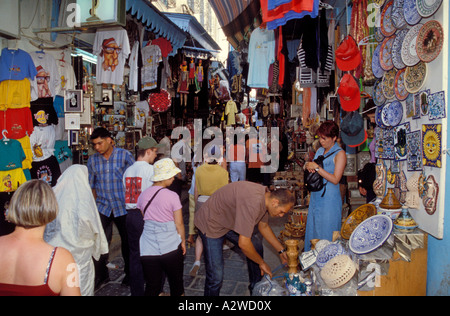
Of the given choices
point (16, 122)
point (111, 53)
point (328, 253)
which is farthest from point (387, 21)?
point (16, 122)

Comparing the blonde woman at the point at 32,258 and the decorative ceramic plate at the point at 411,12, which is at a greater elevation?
the decorative ceramic plate at the point at 411,12

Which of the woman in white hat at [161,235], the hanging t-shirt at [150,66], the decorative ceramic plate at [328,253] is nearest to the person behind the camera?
the decorative ceramic plate at [328,253]

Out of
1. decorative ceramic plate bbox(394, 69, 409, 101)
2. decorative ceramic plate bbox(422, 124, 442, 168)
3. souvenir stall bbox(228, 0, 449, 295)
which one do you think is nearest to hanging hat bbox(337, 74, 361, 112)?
souvenir stall bbox(228, 0, 449, 295)

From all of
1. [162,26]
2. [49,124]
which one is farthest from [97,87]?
[162,26]

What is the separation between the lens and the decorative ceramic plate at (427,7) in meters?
2.68

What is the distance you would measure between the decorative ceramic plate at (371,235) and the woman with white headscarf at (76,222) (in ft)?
8.13

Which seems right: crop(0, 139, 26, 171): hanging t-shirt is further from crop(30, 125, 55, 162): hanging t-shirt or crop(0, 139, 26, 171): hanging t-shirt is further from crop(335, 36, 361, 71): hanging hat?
crop(335, 36, 361, 71): hanging hat

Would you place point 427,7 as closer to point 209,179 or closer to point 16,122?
point 209,179

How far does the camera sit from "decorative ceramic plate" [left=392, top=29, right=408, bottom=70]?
322 centimetres

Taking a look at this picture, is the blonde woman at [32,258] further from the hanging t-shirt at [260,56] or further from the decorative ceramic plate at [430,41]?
the hanging t-shirt at [260,56]

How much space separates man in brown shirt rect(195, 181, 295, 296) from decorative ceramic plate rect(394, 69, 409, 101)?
1.55 metres

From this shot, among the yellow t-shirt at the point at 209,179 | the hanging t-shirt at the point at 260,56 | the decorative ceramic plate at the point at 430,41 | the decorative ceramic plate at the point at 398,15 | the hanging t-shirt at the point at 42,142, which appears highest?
the hanging t-shirt at the point at 260,56

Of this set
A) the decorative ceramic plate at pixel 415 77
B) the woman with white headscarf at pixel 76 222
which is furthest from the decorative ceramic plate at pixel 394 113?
the woman with white headscarf at pixel 76 222

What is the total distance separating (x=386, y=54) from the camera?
11.6 feet
